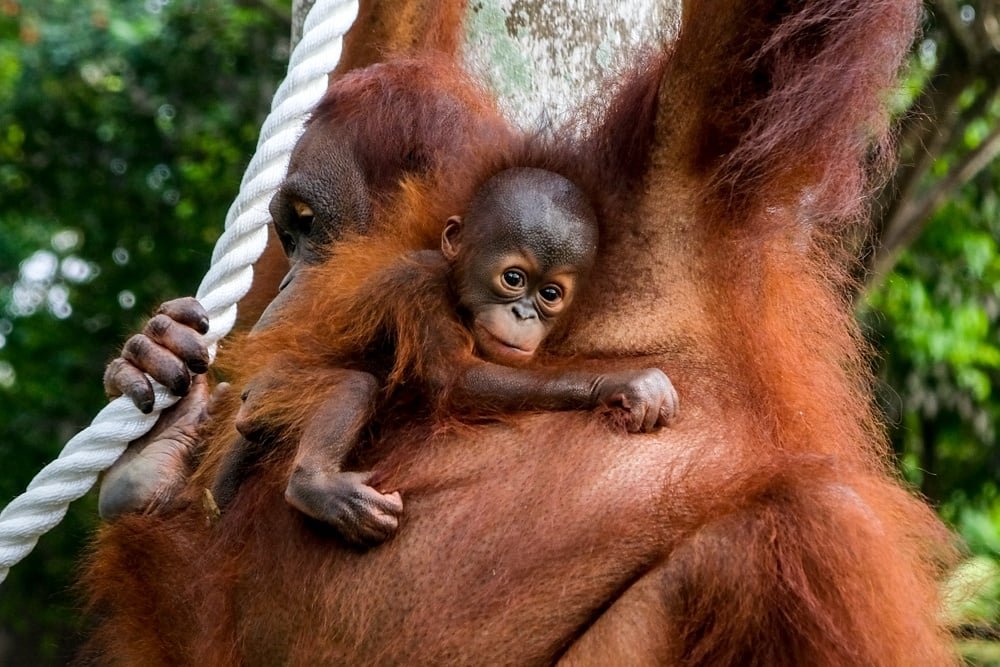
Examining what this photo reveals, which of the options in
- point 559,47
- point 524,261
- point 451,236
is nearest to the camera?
point 524,261

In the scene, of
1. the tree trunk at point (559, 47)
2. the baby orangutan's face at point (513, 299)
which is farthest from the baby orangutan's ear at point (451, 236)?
the tree trunk at point (559, 47)

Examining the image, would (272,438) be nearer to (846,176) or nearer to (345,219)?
(345,219)

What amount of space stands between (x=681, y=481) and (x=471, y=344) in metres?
0.54

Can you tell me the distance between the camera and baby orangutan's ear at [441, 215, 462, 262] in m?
2.86

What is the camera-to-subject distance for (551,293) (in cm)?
277

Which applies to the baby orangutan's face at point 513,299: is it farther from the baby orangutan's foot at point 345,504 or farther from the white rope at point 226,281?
the white rope at point 226,281

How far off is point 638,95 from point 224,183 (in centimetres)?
797

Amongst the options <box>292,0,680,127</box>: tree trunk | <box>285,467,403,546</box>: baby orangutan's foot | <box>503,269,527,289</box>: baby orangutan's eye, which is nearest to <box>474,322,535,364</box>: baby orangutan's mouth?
<box>503,269,527,289</box>: baby orangutan's eye

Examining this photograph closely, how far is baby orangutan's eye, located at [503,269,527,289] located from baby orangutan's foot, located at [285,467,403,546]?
1.72ft

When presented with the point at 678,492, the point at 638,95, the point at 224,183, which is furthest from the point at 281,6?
the point at 678,492

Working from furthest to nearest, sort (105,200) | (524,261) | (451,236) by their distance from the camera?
(105,200) → (451,236) → (524,261)

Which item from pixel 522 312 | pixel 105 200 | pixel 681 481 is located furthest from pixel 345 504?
pixel 105 200

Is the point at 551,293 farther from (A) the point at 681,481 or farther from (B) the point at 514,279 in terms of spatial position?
(A) the point at 681,481

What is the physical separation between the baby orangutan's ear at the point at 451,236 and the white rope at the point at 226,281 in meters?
0.58
